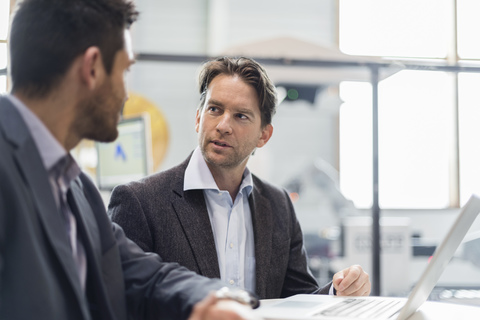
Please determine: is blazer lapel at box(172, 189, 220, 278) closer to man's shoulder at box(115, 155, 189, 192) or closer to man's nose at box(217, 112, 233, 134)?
man's shoulder at box(115, 155, 189, 192)

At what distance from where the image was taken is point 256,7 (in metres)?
7.21

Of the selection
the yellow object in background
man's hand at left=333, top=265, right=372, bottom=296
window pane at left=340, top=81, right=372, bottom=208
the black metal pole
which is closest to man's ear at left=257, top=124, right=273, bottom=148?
man's hand at left=333, top=265, right=372, bottom=296

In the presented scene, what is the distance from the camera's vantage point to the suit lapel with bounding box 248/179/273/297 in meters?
1.51

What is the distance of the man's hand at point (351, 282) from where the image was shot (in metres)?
1.33

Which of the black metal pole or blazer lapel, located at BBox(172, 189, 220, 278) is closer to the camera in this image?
blazer lapel, located at BBox(172, 189, 220, 278)

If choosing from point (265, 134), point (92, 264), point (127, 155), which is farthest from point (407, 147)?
point (92, 264)

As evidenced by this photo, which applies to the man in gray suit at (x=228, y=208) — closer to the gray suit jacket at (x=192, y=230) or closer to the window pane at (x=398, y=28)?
the gray suit jacket at (x=192, y=230)

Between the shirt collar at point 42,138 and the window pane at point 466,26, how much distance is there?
696 cm

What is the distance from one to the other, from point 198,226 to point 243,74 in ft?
1.67

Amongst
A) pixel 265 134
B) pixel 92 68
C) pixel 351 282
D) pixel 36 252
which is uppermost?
pixel 92 68

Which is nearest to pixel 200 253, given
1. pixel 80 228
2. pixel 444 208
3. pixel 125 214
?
pixel 125 214

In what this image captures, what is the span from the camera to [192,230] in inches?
57.2

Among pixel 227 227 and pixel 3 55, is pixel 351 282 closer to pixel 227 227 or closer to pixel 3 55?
pixel 227 227

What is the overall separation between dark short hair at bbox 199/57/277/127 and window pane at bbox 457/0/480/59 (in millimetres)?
6007
